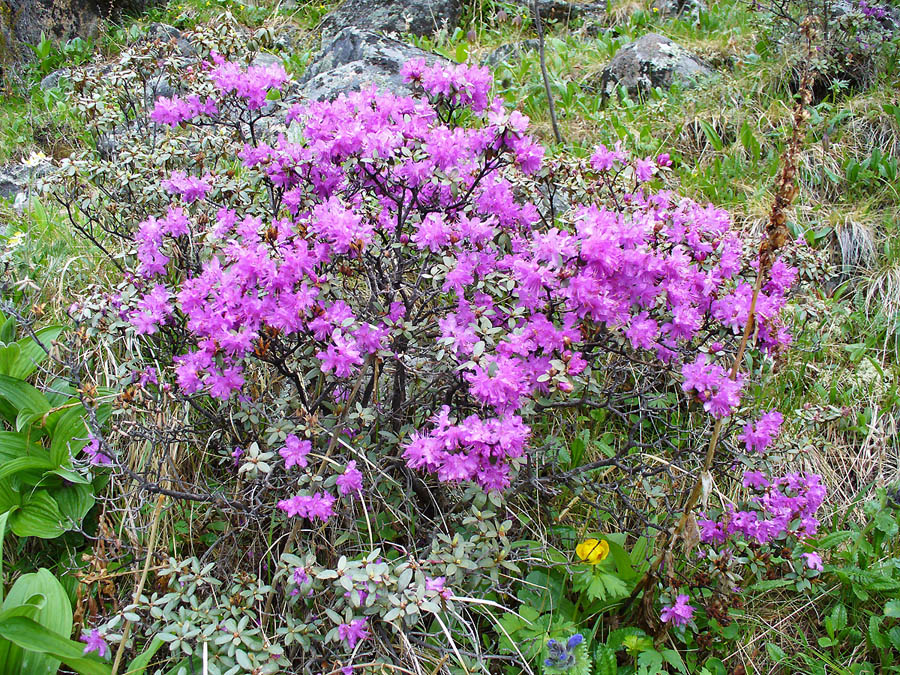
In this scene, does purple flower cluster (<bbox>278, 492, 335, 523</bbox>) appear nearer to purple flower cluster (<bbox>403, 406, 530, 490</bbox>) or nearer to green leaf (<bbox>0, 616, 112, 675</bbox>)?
purple flower cluster (<bbox>403, 406, 530, 490</bbox>)

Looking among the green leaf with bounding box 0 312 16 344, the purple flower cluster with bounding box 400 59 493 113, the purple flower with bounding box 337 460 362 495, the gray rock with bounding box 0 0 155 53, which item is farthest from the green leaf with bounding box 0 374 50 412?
the gray rock with bounding box 0 0 155 53

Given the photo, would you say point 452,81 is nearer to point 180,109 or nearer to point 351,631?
point 180,109

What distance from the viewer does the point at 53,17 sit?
5.63 meters

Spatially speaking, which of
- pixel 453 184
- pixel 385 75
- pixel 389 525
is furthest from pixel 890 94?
pixel 389 525

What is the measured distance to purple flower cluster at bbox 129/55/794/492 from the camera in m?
1.47

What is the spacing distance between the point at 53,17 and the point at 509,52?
3.84 m

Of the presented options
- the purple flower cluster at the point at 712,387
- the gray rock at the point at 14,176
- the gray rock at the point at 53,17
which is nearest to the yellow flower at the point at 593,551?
the purple flower cluster at the point at 712,387

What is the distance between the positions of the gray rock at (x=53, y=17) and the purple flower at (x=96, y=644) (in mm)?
5609

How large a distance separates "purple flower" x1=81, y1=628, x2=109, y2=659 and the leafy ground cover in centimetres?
1

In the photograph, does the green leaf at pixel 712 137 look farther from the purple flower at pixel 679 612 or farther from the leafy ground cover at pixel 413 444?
the purple flower at pixel 679 612

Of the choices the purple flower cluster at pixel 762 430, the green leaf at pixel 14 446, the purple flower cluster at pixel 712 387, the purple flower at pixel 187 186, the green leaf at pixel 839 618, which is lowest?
the green leaf at pixel 839 618

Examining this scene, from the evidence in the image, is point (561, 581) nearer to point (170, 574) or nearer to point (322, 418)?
point (322, 418)

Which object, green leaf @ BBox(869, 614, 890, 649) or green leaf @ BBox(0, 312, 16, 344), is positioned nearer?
green leaf @ BBox(869, 614, 890, 649)

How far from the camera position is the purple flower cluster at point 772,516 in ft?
5.84
